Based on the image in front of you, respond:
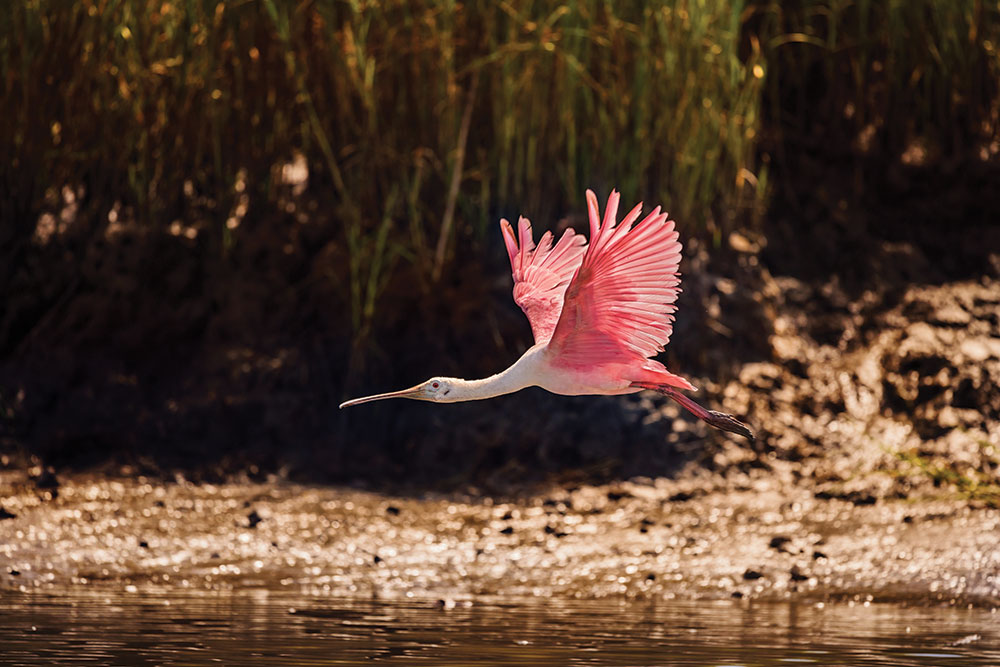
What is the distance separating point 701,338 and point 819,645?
297cm

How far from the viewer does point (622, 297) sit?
521 cm

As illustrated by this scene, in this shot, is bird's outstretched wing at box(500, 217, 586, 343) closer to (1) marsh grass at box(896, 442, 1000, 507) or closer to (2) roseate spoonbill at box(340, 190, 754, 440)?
(2) roseate spoonbill at box(340, 190, 754, 440)

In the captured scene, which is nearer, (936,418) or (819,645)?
(819,645)

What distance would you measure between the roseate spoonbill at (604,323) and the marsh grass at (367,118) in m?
2.61

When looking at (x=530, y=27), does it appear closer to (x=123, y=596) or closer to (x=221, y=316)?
(x=221, y=316)

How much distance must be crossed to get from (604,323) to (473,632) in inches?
48.9

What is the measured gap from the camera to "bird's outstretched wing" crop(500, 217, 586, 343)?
5.79m

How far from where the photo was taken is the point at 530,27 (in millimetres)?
8188

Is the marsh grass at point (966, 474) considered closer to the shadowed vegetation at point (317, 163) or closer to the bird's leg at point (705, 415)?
the shadowed vegetation at point (317, 163)


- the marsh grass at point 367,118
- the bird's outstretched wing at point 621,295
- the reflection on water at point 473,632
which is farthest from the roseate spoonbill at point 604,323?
the marsh grass at point 367,118

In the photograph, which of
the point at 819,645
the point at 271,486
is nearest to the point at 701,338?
the point at 271,486

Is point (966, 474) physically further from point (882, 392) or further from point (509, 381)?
point (509, 381)

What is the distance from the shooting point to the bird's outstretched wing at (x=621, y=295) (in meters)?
5.02

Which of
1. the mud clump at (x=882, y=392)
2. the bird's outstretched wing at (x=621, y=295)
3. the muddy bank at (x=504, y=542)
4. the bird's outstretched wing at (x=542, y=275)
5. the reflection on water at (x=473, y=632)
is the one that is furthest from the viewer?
the mud clump at (x=882, y=392)
